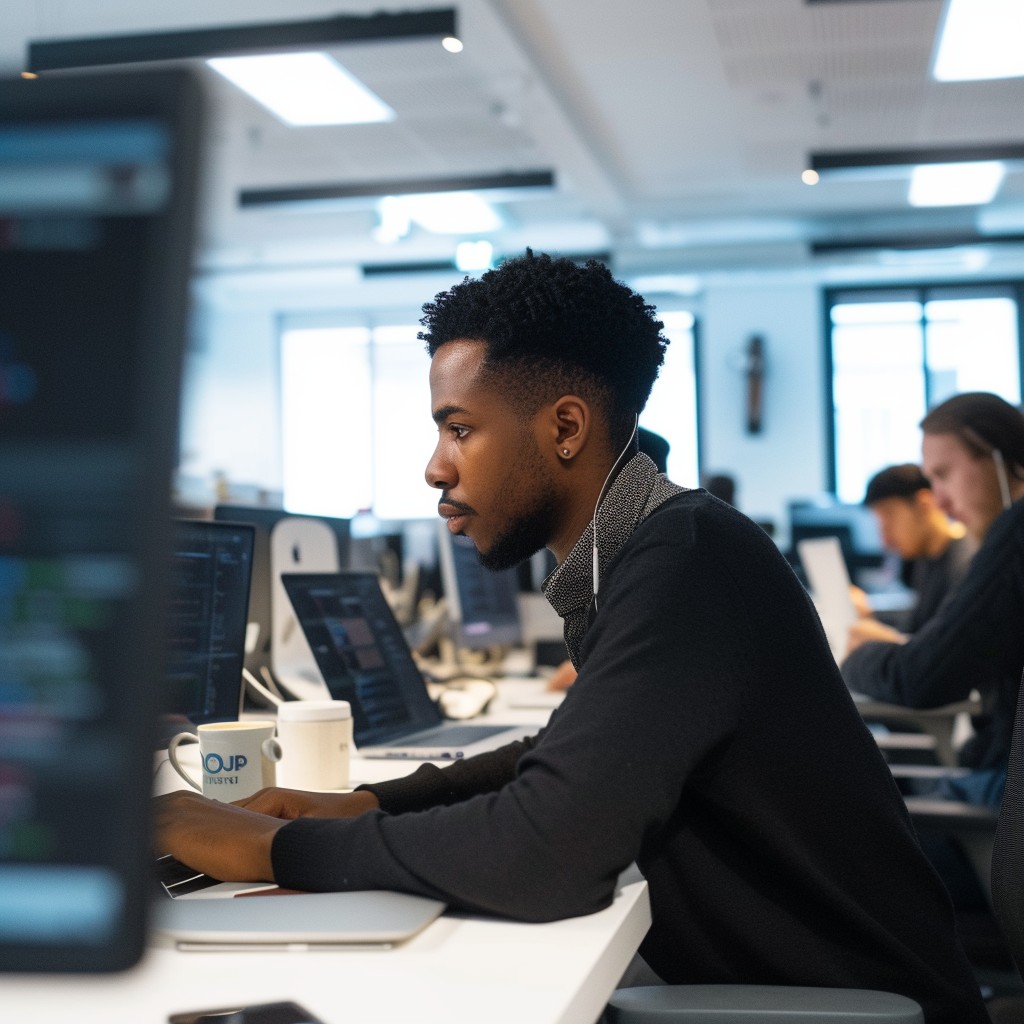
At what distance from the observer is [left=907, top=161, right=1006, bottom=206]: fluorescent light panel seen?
7441mm

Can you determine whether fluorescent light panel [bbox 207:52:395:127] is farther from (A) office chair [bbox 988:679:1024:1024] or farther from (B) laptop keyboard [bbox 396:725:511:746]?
(A) office chair [bbox 988:679:1024:1024]

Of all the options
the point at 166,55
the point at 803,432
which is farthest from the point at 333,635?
the point at 803,432

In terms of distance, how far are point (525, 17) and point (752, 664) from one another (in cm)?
477

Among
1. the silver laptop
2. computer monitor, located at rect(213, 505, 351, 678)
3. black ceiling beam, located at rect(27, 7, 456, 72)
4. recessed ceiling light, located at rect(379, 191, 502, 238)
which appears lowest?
the silver laptop

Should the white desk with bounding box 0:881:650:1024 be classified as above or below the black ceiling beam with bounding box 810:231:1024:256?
below

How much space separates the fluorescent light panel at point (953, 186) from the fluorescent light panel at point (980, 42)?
1381mm

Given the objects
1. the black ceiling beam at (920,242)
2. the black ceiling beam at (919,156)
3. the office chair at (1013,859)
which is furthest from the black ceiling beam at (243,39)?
the black ceiling beam at (920,242)

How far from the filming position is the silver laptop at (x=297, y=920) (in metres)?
0.90

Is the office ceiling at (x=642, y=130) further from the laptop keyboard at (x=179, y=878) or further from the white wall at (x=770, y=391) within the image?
the laptop keyboard at (x=179, y=878)

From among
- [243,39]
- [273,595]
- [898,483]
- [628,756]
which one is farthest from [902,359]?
[628,756]

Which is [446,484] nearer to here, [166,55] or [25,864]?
[25,864]

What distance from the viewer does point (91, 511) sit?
447mm

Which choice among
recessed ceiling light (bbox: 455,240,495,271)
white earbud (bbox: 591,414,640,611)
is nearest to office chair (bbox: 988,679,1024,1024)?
white earbud (bbox: 591,414,640,611)

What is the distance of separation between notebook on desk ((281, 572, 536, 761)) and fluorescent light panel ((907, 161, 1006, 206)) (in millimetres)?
5879
